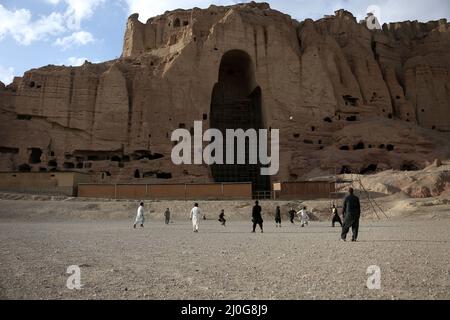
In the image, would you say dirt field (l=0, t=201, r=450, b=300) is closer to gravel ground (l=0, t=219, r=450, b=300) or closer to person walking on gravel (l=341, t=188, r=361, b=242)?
gravel ground (l=0, t=219, r=450, b=300)

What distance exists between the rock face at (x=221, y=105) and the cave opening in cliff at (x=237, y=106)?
199 mm

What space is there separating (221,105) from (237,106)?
1855 millimetres

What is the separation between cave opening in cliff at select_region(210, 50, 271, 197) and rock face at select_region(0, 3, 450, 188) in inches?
7.8

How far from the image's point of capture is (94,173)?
1538 inches

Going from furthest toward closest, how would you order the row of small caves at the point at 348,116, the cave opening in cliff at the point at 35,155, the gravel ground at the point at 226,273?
the row of small caves at the point at 348,116, the cave opening in cliff at the point at 35,155, the gravel ground at the point at 226,273

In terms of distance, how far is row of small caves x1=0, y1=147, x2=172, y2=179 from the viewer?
3956 centimetres

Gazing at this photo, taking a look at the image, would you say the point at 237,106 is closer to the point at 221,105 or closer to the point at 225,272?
the point at 221,105

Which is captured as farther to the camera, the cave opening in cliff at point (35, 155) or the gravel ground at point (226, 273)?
the cave opening in cliff at point (35, 155)

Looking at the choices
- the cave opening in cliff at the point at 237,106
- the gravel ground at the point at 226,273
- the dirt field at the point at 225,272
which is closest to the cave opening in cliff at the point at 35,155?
the cave opening in cliff at the point at 237,106

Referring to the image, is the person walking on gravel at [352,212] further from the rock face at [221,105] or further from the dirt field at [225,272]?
the rock face at [221,105]

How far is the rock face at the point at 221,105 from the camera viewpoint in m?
40.1

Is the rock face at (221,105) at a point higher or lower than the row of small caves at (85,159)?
higher
